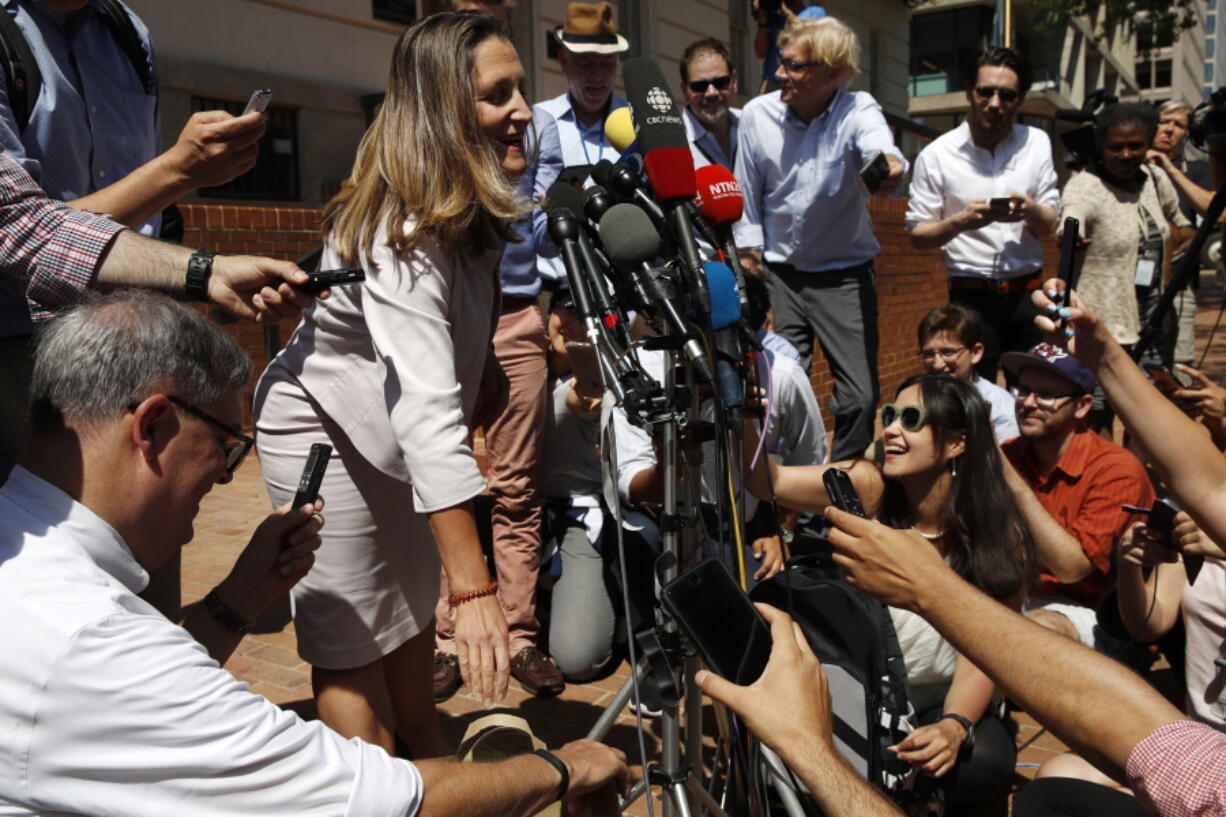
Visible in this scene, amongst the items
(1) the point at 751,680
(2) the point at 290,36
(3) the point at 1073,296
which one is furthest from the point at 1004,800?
Answer: (2) the point at 290,36

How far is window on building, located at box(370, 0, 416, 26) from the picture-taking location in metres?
10.9

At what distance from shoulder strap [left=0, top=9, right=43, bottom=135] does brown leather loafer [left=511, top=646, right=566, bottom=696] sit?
8.58 feet

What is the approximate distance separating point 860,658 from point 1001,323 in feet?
10.4

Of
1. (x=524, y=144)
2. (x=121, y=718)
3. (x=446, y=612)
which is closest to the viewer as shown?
(x=121, y=718)

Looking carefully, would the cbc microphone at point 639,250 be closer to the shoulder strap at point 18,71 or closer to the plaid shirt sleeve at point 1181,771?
the plaid shirt sleeve at point 1181,771

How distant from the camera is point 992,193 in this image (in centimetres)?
564

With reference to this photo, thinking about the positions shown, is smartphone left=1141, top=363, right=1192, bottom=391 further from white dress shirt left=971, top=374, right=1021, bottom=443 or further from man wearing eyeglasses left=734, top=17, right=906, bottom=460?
man wearing eyeglasses left=734, top=17, right=906, bottom=460

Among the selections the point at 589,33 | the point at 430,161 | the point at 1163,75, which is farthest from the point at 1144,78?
the point at 430,161

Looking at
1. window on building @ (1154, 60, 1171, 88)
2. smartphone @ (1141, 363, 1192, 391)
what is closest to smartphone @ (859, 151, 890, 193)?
smartphone @ (1141, 363, 1192, 391)

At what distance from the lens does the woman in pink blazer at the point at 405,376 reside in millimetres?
2299

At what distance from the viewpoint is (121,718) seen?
1.44 metres

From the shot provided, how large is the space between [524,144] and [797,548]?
6.16 feet

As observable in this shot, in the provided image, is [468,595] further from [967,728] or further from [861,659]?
[967,728]

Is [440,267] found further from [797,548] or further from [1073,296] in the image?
[797,548]
